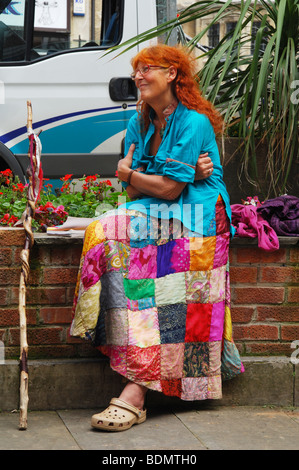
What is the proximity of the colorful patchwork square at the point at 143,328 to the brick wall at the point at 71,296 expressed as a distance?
34 cm

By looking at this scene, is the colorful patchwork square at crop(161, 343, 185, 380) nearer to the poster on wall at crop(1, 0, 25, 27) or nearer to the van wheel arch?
the van wheel arch

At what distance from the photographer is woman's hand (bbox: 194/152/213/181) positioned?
3.57 m

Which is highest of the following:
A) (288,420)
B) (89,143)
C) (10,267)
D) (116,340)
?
(89,143)

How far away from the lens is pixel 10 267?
3.68 m

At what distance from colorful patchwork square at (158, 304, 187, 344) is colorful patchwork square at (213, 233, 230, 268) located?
0.26 meters

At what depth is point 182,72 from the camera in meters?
3.65

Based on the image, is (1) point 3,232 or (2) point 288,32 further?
(2) point 288,32

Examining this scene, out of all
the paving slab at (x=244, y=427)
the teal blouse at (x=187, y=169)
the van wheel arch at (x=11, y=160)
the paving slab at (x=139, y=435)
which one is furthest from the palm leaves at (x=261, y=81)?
the van wheel arch at (x=11, y=160)

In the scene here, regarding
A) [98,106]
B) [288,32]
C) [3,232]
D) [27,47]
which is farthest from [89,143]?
[3,232]

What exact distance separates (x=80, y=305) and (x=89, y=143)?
2.89m

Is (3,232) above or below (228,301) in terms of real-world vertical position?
above

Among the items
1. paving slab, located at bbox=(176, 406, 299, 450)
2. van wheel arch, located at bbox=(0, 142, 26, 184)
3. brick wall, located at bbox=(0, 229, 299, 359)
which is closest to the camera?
paving slab, located at bbox=(176, 406, 299, 450)

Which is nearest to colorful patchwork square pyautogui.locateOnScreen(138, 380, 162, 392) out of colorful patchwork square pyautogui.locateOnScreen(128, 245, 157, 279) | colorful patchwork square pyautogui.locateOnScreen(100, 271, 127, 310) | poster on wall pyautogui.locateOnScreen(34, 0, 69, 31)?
colorful patchwork square pyautogui.locateOnScreen(100, 271, 127, 310)

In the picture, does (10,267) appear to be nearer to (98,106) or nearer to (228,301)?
(228,301)
